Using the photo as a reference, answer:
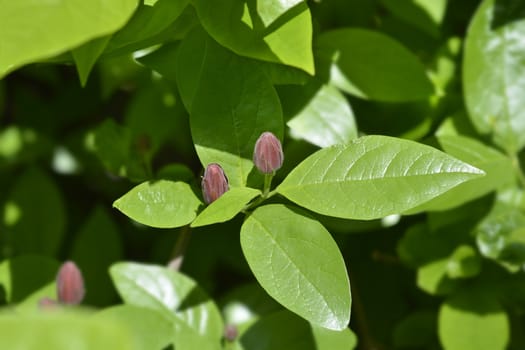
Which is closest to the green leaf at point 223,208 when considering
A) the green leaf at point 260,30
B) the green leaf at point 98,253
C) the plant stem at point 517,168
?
the green leaf at point 260,30

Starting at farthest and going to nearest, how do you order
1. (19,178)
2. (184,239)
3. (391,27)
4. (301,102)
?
(19,178)
(391,27)
(184,239)
(301,102)

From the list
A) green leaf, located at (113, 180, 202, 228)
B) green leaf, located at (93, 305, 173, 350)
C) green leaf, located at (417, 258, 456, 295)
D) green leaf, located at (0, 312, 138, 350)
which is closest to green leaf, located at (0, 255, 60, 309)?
green leaf, located at (93, 305, 173, 350)

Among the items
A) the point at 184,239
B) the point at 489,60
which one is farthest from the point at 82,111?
the point at 489,60

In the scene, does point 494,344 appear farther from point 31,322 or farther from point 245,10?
point 31,322

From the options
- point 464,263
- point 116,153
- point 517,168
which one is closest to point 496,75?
point 517,168

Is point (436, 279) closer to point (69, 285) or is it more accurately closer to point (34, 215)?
point (69, 285)

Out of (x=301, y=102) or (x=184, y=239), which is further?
(x=184, y=239)

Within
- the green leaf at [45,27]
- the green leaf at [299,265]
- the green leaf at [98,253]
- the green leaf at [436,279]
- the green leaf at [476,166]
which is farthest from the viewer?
the green leaf at [98,253]

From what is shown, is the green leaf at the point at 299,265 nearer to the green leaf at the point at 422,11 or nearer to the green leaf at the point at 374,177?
the green leaf at the point at 374,177
